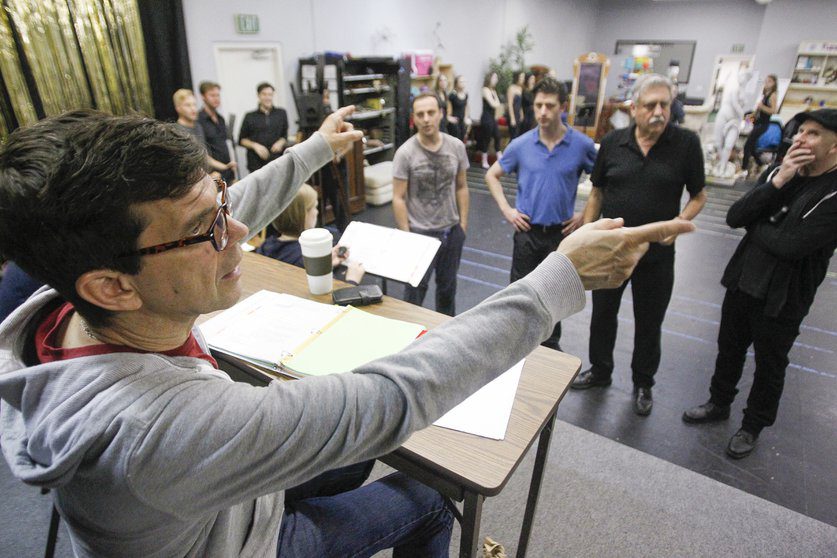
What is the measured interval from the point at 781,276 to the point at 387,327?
167 centimetres

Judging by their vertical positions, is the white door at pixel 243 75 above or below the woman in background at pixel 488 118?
above

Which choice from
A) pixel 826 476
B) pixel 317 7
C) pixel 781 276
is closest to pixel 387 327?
pixel 781 276

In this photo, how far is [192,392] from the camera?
66cm

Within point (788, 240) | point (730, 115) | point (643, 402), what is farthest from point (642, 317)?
point (730, 115)

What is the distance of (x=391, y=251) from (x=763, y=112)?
7.54 m

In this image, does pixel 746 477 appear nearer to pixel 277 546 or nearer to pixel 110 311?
pixel 277 546

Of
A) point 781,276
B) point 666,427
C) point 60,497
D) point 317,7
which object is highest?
point 317,7

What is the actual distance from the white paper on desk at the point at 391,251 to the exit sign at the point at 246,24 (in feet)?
14.2

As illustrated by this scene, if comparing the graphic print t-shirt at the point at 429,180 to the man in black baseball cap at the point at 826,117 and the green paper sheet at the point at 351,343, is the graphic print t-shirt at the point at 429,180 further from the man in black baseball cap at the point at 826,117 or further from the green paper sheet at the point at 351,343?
the man in black baseball cap at the point at 826,117

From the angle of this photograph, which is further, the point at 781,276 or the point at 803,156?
the point at 781,276

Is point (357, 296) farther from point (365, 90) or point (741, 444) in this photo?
point (365, 90)

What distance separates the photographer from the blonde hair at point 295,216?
2066mm

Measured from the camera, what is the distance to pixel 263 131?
509 centimetres

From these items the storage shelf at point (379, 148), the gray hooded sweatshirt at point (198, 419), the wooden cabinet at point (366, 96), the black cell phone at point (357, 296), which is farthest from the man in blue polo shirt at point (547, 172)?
the storage shelf at point (379, 148)
